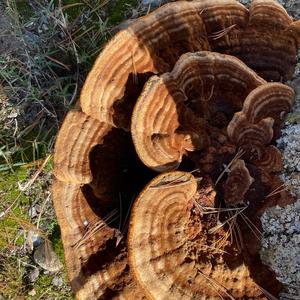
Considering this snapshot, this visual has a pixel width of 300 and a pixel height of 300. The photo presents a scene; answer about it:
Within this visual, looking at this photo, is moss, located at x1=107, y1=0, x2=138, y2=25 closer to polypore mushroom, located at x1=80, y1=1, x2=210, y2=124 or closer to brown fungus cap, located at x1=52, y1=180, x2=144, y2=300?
polypore mushroom, located at x1=80, y1=1, x2=210, y2=124

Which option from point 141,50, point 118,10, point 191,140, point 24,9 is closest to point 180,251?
point 191,140

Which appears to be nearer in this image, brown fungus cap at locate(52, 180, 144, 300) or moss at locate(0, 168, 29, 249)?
brown fungus cap at locate(52, 180, 144, 300)

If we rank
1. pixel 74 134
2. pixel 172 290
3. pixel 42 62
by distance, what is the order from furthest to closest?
pixel 42 62 → pixel 74 134 → pixel 172 290

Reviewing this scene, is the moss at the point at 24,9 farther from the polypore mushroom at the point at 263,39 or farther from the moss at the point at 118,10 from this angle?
the polypore mushroom at the point at 263,39

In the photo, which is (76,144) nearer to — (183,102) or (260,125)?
(183,102)

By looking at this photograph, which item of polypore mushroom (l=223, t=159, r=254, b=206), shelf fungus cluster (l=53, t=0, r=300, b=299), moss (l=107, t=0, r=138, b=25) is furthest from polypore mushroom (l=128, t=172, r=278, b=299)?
moss (l=107, t=0, r=138, b=25)

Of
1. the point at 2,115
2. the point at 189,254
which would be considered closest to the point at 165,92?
the point at 189,254

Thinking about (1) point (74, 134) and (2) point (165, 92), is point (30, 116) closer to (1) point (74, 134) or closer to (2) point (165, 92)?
(1) point (74, 134)
